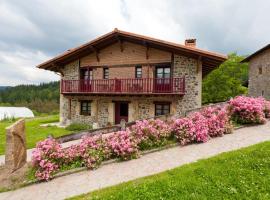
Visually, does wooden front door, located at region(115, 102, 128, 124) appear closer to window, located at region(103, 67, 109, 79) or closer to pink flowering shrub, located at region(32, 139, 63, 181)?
window, located at region(103, 67, 109, 79)

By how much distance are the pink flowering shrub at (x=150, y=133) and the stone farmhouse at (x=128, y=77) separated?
23.1ft

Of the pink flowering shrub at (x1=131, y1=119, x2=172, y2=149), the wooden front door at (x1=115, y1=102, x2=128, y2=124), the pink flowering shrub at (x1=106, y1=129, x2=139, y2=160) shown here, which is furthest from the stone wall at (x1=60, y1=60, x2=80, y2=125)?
the pink flowering shrub at (x1=106, y1=129, x2=139, y2=160)

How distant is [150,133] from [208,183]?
3357mm

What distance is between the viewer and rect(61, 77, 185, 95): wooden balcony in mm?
15861

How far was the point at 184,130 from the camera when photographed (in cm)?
873

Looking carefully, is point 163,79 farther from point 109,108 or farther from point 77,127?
point 77,127

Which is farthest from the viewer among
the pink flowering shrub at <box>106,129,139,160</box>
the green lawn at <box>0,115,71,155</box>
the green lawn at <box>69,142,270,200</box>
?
the green lawn at <box>0,115,71,155</box>

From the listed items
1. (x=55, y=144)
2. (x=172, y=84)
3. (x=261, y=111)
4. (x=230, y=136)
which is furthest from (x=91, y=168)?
(x=172, y=84)

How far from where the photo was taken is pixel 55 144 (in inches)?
305

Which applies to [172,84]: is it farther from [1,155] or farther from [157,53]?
[1,155]

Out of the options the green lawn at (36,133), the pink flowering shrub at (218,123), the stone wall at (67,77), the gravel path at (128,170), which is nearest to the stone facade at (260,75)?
the pink flowering shrub at (218,123)

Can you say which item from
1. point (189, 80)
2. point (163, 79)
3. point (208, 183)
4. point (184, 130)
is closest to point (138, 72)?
point (163, 79)

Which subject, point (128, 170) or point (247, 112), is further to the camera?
point (247, 112)

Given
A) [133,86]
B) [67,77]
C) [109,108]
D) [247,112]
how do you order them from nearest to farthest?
[247,112]
[133,86]
[109,108]
[67,77]
